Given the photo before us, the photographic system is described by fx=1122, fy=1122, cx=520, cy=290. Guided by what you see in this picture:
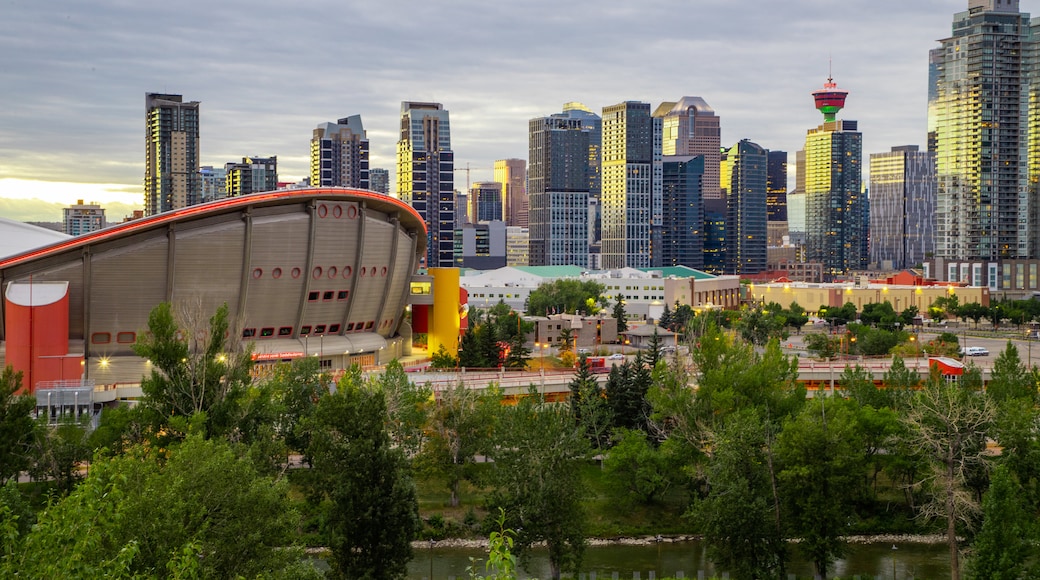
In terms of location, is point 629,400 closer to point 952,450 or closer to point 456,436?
point 456,436

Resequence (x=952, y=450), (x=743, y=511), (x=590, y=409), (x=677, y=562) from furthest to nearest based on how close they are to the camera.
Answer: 1. (x=590, y=409)
2. (x=677, y=562)
3. (x=952, y=450)
4. (x=743, y=511)

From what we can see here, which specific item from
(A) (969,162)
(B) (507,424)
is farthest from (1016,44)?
(B) (507,424)

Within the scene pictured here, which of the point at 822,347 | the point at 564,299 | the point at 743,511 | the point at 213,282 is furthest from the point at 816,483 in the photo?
the point at 564,299

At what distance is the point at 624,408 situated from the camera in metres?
54.6

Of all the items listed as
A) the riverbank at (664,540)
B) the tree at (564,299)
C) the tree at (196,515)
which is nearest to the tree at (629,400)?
the riverbank at (664,540)

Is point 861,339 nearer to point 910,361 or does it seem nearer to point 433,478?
point 910,361

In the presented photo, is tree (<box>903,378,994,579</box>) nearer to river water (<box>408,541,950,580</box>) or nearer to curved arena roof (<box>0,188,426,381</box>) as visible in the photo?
river water (<box>408,541,950,580</box>)

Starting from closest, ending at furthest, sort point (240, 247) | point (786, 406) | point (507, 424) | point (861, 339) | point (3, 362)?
point (507, 424) < point (786, 406) < point (3, 362) < point (240, 247) < point (861, 339)

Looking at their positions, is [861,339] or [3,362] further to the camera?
[861,339]

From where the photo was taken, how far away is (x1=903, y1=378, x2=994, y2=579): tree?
3772 cm

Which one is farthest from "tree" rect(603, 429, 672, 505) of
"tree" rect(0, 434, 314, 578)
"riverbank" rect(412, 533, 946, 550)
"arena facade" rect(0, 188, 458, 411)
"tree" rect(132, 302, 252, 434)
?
"arena facade" rect(0, 188, 458, 411)

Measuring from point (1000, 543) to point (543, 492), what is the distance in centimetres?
1401

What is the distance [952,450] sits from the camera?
39031 mm

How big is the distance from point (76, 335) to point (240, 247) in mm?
10348
